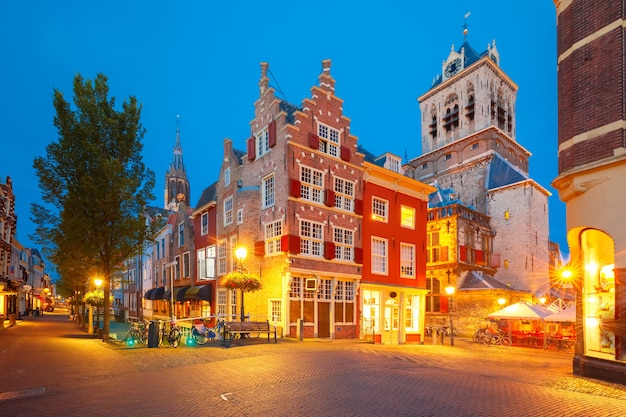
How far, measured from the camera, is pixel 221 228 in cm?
2927

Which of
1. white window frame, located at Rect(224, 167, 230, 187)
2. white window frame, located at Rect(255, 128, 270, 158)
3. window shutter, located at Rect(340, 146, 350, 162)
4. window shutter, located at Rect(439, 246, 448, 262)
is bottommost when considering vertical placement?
window shutter, located at Rect(439, 246, 448, 262)

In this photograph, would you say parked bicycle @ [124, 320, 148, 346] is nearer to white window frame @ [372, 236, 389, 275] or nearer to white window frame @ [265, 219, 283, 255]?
white window frame @ [265, 219, 283, 255]

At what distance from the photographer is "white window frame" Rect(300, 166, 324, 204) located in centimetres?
2356

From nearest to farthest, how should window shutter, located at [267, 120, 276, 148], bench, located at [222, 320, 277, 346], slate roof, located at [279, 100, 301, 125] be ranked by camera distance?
bench, located at [222, 320, 277, 346] → window shutter, located at [267, 120, 276, 148] → slate roof, located at [279, 100, 301, 125]

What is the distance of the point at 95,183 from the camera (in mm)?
20109

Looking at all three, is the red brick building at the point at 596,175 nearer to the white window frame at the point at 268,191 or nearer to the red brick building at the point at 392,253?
the red brick building at the point at 392,253

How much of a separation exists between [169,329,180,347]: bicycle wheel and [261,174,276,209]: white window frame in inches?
354

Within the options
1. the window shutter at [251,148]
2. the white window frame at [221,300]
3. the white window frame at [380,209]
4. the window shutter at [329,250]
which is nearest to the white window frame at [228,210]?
the window shutter at [251,148]

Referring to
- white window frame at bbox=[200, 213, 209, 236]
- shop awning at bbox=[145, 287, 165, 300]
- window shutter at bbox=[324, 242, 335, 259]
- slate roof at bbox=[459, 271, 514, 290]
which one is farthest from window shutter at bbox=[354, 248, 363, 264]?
shop awning at bbox=[145, 287, 165, 300]

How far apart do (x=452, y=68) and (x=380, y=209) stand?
31.2 m

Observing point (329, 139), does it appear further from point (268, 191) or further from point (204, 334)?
point (204, 334)

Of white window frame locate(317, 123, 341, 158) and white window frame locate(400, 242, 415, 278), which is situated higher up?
white window frame locate(317, 123, 341, 158)

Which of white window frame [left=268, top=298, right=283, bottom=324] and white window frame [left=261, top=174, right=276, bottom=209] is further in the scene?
white window frame [left=261, top=174, right=276, bottom=209]

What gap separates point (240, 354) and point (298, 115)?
1337cm
